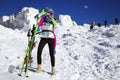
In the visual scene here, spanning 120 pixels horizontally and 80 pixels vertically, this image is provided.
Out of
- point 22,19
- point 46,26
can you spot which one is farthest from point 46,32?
point 22,19

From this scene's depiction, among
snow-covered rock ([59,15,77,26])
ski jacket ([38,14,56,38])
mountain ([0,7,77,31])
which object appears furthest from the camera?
snow-covered rock ([59,15,77,26])

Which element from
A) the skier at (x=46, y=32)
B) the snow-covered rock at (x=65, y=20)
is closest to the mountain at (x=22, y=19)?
the snow-covered rock at (x=65, y=20)

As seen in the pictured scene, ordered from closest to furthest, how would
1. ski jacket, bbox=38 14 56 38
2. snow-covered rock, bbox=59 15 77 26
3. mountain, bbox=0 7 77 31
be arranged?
ski jacket, bbox=38 14 56 38
mountain, bbox=0 7 77 31
snow-covered rock, bbox=59 15 77 26

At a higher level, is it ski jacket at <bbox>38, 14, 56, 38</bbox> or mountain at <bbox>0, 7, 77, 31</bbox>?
mountain at <bbox>0, 7, 77, 31</bbox>

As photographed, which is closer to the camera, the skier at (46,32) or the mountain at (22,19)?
the skier at (46,32)

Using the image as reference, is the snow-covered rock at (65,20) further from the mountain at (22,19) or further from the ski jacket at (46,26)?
the ski jacket at (46,26)

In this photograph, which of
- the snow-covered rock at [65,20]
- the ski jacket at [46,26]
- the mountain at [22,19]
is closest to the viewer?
the ski jacket at [46,26]

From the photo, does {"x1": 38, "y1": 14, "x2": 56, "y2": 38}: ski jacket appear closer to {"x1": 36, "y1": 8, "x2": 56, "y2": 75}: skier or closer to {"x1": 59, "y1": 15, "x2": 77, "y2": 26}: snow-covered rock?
{"x1": 36, "y1": 8, "x2": 56, "y2": 75}: skier

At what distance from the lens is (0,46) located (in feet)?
57.3

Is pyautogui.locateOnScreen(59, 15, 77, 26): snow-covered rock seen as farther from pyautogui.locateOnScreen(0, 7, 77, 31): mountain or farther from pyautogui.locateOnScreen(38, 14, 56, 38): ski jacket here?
pyautogui.locateOnScreen(38, 14, 56, 38): ski jacket

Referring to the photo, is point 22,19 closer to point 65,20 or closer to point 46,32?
point 65,20

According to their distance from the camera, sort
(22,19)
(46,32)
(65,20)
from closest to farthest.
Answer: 1. (46,32)
2. (22,19)
3. (65,20)

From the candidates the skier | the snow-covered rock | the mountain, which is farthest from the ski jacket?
the snow-covered rock

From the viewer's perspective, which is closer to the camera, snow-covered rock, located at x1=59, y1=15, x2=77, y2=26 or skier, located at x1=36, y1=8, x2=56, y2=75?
skier, located at x1=36, y1=8, x2=56, y2=75
